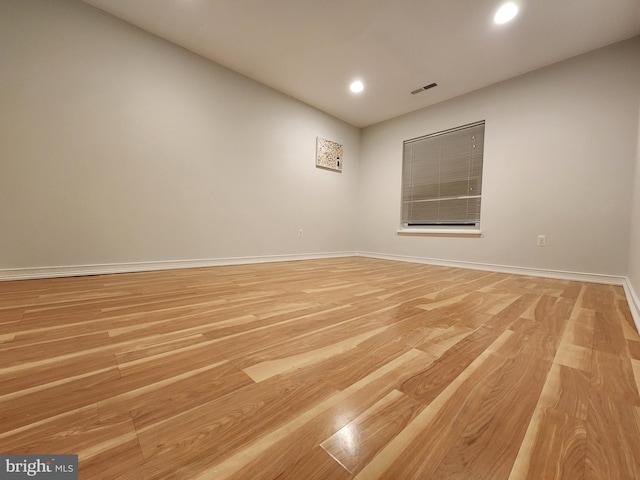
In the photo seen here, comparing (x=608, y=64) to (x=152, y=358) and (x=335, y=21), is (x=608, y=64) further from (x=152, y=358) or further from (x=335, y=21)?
(x=152, y=358)

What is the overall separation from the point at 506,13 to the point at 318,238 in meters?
3.00

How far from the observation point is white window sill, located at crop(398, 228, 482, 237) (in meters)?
3.06

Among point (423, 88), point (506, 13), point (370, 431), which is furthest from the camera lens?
point (423, 88)

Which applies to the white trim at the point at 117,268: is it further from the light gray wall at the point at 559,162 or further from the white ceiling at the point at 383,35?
the light gray wall at the point at 559,162

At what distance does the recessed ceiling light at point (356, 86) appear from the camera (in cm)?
300

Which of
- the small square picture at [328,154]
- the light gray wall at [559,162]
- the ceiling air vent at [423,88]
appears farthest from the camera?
the small square picture at [328,154]

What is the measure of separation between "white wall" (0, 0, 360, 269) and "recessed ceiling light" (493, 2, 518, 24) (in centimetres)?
229

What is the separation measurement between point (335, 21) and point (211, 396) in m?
2.76

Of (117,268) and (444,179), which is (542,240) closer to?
(444,179)

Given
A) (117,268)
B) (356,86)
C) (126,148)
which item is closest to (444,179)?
(356,86)

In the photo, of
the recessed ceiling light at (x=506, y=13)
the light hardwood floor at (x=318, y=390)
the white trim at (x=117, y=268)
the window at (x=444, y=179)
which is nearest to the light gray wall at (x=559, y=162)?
the window at (x=444, y=179)

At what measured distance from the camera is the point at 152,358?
784 mm

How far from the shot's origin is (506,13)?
1973mm

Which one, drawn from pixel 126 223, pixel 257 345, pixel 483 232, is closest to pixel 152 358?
pixel 257 345
